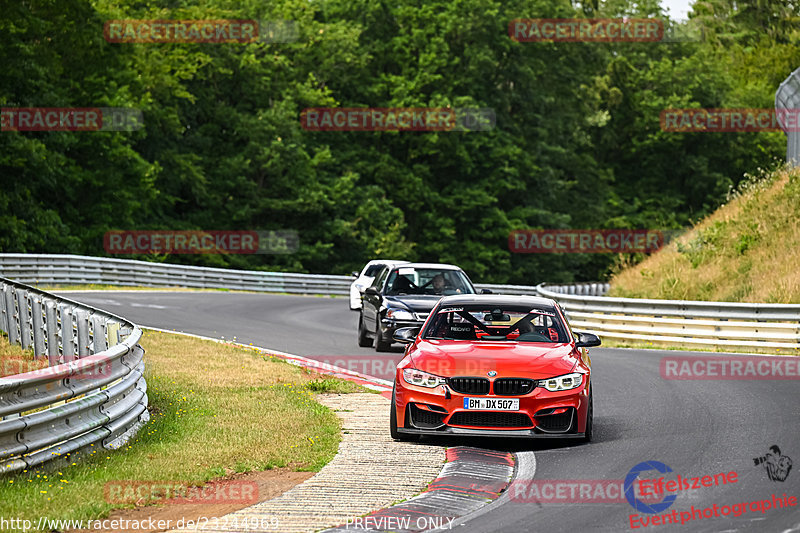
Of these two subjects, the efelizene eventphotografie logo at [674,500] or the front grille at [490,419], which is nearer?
the efelizene eventphotografie logo at [674,500]

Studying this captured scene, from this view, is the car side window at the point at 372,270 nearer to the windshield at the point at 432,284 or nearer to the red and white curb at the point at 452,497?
the windshield at the point at 432,284

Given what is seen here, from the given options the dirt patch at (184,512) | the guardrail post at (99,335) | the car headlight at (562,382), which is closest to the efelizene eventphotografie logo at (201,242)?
the guardrail post at (99,335)

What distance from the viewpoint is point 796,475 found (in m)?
8.90

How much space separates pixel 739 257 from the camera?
2905 centimetres

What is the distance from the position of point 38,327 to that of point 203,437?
6763mm

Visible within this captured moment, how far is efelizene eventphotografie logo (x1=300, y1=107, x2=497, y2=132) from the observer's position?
59844mm

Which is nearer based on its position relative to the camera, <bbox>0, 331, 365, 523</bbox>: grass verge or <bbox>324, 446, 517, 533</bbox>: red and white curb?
<bbox>324, 446, 517, 533</bbox>: red and white curb

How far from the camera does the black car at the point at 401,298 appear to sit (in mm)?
19250

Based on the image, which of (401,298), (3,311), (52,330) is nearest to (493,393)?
(52,330)

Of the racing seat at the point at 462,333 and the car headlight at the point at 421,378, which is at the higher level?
the racing seat at the point at 462,333

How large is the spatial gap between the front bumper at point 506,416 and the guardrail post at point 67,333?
6208mm

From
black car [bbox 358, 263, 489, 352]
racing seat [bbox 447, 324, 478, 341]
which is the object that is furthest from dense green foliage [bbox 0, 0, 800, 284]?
racing seat [bbox 447, 324, 478, 341]

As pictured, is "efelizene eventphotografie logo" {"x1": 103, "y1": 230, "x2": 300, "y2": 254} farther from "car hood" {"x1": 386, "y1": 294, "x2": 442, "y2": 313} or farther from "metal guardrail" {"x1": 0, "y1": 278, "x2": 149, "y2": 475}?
"metal guardrail" {"x1": 0, "y1": 278, "x2": 149, "y2": 475}

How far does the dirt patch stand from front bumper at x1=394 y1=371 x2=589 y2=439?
6.14ft
